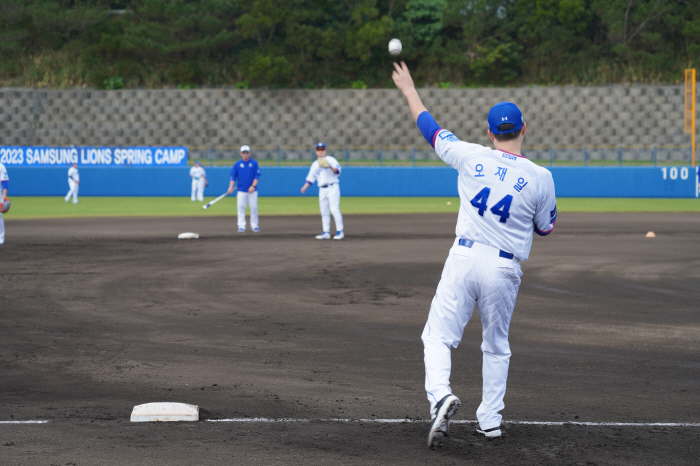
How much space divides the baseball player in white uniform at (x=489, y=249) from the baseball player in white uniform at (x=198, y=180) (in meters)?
28.9

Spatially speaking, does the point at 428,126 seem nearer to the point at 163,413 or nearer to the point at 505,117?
the point at 505,117

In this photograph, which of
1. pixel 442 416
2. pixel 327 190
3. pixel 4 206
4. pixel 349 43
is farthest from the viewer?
pixel 349 43

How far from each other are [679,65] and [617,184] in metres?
23.1

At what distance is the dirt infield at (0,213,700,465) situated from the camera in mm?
5207

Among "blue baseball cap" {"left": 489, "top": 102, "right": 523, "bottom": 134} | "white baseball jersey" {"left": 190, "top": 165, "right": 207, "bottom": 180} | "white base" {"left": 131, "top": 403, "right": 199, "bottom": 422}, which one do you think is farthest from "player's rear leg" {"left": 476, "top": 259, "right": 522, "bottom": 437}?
"white baseball jersey" {"left": 190, "top": 165, "right": 207, "bottom": 180}

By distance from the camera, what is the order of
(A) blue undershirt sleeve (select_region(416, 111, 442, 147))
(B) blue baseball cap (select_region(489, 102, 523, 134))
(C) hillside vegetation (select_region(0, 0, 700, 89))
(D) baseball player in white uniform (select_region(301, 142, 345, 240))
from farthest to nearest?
(C) hillside vegetation (select_region(0, 0, 700, 89))
(D) baseball player in white uniform (select_region(301, 142, 345, 240))
(A) blue undershirt sleeve (select_region(416, 111, 442, 147))
(B) blue baseball cap (select_region(489, 102, 523, 134))

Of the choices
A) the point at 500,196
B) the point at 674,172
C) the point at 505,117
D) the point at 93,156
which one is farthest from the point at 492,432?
the point at 93,156

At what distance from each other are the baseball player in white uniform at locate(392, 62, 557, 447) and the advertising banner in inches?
1289

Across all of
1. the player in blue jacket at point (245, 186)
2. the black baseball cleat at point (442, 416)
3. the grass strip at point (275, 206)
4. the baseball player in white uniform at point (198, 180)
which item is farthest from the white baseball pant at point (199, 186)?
the black baseball cleat at point (442, 416)

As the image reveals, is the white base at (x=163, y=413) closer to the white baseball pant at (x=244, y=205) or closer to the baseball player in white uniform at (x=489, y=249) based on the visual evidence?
the baseball player in white uniform at (x=489, y=249)

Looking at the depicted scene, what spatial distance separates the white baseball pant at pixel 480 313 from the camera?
16.8ft

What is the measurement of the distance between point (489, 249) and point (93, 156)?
3369 cm

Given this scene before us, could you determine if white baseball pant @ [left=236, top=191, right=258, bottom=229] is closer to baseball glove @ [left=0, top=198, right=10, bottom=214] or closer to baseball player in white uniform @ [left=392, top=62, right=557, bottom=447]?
baseball glove @ [left=0, top=198, right=10, bottom=214]

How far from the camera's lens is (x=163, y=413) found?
5719 mm
